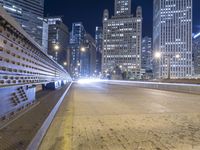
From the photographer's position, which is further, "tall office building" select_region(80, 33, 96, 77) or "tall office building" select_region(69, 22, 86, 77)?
"tall office building" select_region(80, 33, 96, 77)

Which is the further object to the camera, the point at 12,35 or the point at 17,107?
the point at 17,107

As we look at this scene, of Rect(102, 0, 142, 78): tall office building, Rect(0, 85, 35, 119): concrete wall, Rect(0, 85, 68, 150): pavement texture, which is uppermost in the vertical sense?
Rect(102, 0, 142, 78): tall office building

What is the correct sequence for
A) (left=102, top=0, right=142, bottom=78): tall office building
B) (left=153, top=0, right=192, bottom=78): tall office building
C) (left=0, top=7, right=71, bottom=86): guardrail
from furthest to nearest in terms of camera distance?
(left=102, top=0, right=142, bottom=78): tall office building < (left=153, top=0, right=192, bottom=78): tall office building < (left=0, top=7, right=71, bottom=86): guardrail

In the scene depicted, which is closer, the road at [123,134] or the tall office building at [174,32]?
the road at [123,134]

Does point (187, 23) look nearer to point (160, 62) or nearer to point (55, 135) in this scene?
point (160, 62)

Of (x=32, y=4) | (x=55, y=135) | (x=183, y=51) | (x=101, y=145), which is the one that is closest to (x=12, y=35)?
(x=55, y=135)

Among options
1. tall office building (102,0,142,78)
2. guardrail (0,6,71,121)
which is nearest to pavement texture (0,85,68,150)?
guardrail (0,6,71,121)

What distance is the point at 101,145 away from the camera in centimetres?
448

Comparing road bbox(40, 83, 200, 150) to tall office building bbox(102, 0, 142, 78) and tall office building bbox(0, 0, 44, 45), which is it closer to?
tall office building bbox(0, 0, 44, 45)

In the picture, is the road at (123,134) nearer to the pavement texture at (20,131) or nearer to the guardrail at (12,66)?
the pavement texture at (20,131)

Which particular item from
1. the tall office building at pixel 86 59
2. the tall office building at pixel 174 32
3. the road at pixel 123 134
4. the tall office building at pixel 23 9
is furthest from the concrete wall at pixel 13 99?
the tall office building at pixel 174 32

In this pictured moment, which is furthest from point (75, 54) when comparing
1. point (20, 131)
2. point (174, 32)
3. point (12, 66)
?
point (174, 32)

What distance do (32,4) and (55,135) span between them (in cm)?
14648

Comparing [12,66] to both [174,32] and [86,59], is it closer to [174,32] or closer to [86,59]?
[86,59]
